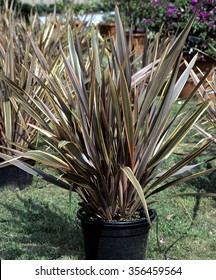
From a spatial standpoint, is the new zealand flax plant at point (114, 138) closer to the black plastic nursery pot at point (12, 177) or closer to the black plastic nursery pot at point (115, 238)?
the black plastic nursery pot at point (115, 238)

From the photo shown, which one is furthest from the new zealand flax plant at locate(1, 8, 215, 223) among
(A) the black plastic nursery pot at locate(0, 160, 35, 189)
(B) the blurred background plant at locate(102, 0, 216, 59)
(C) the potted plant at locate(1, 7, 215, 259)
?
(B) the blurred background plant at locate(102, 0, 216, 59)

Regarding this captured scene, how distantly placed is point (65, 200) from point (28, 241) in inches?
32.6

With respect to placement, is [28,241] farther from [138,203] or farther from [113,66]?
[113,66]

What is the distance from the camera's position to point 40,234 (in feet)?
13.8

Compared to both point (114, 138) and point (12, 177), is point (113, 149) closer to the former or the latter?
point (114, 138)

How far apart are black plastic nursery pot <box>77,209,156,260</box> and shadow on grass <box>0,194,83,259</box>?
400 mm

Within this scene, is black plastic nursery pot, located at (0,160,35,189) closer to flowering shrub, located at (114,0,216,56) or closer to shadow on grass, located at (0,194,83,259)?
shadow on grass, located at (0,194,83,259)

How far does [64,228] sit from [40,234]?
174 millimetres

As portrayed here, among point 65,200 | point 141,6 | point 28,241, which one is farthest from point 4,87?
point 141,6

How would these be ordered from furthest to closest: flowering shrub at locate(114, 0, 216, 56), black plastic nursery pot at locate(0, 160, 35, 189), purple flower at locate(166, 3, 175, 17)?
purple flower at locate(166, 3, 175, 17) < flowering shrub at locate(114, 0, 216, 56) < black plastic nursery pot at locate(0, 160, 35, 189)

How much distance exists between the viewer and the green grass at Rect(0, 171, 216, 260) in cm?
390

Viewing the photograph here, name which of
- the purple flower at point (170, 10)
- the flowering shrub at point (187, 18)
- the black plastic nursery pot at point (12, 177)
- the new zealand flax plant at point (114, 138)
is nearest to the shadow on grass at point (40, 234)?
the black plastic nursery pot at point (12, 177)

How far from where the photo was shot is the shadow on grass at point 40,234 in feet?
12.7

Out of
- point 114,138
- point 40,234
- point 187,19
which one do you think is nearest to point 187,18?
point 187,19
